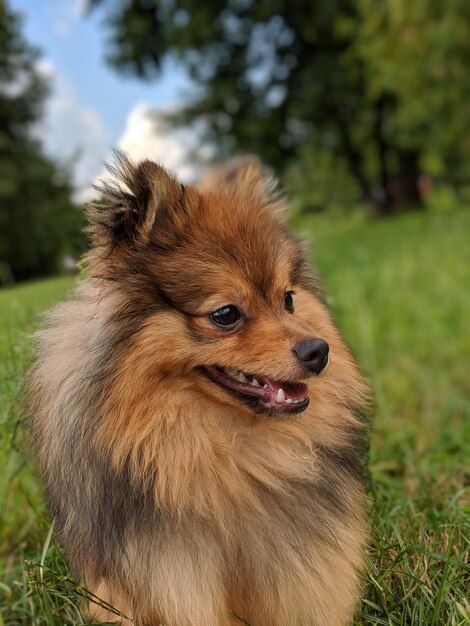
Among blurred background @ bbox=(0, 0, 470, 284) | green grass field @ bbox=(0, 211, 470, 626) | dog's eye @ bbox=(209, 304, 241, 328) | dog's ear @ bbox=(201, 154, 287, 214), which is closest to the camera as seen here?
dog's eye @ bbox=(209, 304, 241, 328)

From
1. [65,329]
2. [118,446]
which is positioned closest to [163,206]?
[65,329]

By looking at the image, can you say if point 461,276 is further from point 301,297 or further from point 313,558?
point 313,558

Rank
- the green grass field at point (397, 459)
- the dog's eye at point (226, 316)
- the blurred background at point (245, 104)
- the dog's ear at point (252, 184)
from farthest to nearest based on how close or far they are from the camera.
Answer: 1. the blurred background at point (245, 104)
2. the dog's ear at point (252, 184)
3. the green grass field at point (397, 459)
4. the dog's eye at point (226, 316)

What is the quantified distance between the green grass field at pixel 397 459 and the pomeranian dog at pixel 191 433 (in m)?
0.23

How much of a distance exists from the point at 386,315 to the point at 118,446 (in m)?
5.48

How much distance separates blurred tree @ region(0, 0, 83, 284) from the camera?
19.8m

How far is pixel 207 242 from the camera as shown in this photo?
2.27 meters

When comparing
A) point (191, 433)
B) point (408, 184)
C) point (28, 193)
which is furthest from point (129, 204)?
point (28, 193)

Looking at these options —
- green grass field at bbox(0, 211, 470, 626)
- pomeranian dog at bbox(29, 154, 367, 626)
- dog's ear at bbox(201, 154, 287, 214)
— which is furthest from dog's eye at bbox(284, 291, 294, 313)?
green grass field at bbox(0, 211, 470, 626)

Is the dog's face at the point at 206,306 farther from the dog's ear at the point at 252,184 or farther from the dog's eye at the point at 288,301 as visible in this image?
the dog's ear at the point at 252,184

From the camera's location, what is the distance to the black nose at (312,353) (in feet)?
7.04

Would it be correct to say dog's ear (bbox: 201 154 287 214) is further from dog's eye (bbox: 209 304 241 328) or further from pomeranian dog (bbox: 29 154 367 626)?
dog's eye (bbox: 209 304 241 328)

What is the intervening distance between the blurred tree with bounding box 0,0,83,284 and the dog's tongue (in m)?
17.4

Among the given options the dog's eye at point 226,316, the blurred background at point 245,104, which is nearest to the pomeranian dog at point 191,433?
the dog's eye at point 226,316
